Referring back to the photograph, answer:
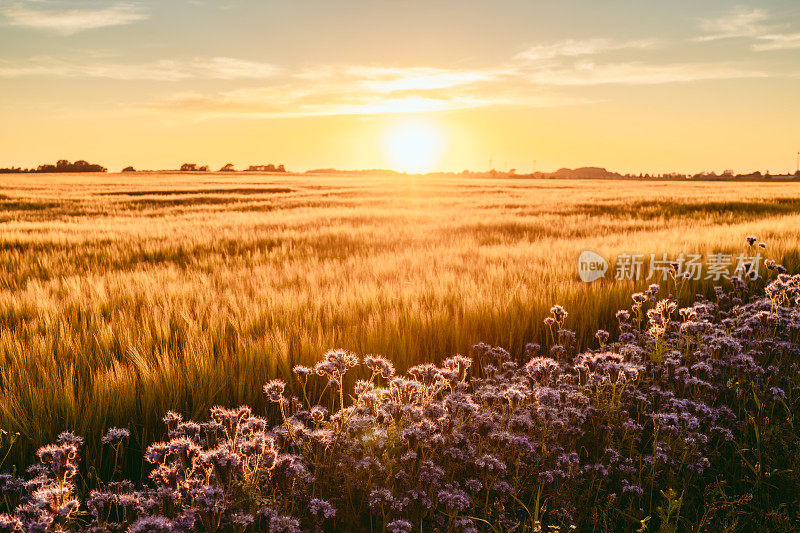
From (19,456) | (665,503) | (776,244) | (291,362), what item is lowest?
(665,503)

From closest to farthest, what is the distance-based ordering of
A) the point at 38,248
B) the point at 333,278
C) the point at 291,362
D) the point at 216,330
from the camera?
the point at 291,362 → the point at 216,330 → the point at 333,278 → the point at 38,248

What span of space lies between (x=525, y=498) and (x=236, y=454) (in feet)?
5.34

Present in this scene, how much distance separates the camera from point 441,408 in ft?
8.80

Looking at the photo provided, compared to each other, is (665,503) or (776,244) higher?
(776,244)

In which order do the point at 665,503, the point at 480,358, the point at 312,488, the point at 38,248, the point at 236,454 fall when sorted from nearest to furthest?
the point at 236,454 → the point at 312,488 → the point at 665,503 → the point at 480,358 → the point at 38,248

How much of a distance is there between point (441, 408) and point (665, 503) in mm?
1447

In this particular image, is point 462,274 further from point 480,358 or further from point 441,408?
point 441,408

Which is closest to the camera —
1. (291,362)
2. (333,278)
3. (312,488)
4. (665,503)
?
(312,488)

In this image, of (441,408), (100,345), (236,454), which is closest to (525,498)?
(441,408)

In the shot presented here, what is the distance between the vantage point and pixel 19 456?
9.07 feet

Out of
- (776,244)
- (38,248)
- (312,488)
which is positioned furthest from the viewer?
(38,248)

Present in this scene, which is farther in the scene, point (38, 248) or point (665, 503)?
point (38, 248)

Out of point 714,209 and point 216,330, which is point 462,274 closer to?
point 216,330

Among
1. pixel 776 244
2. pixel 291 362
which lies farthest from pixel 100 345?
pixel 776 244
